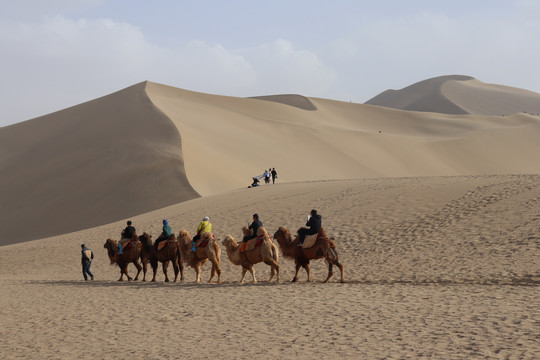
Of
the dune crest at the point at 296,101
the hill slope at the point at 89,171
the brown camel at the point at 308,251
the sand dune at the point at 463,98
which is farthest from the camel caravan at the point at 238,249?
the sand dune at the point at 463,98

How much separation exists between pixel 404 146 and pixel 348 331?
2296 inches

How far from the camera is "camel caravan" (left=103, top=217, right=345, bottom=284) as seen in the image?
16266 millimetres

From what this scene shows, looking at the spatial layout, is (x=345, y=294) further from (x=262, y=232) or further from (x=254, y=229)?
(x=254, y=229)

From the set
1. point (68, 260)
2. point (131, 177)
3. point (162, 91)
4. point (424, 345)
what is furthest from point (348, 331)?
point (162, 91)

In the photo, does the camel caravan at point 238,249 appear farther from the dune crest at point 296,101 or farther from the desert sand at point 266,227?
the dune crest at point 296,101

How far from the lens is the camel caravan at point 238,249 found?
16.3 m

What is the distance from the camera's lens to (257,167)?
49.5 metres

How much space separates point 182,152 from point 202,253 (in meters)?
27.7

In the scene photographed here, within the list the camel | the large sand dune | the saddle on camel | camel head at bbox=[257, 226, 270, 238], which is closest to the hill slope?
the large sand dune

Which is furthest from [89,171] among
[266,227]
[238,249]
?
[238,249]

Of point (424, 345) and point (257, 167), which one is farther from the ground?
point (257, 167)

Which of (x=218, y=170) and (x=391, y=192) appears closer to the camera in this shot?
(x=391, y=192)

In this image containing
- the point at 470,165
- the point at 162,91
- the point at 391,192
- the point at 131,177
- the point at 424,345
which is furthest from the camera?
the point at 162,91

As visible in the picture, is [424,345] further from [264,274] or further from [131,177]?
[131,177]
